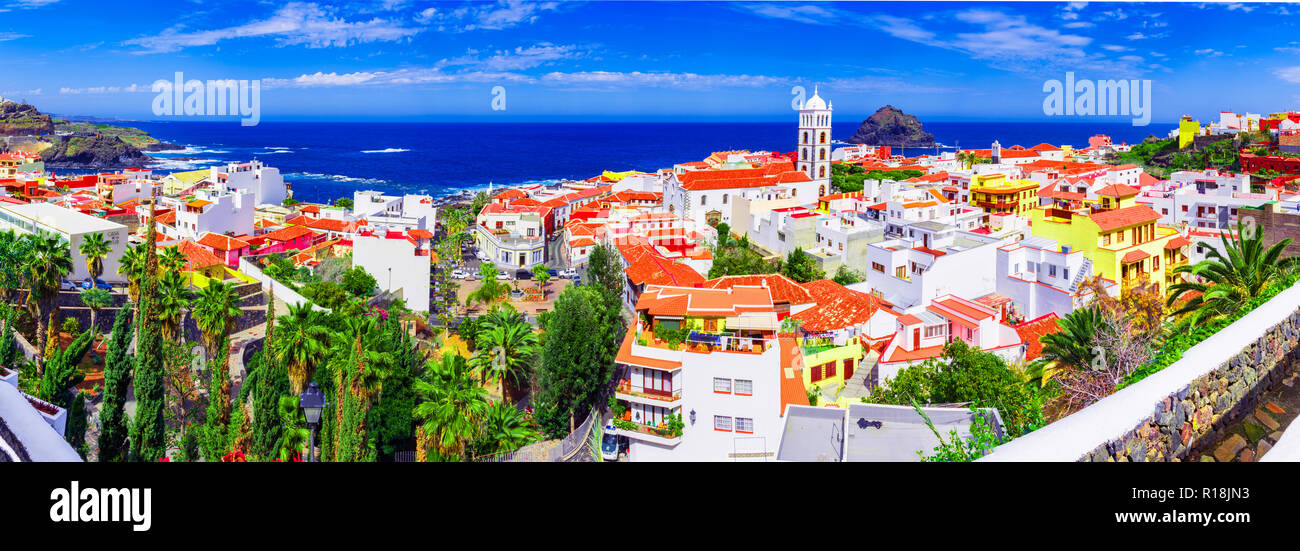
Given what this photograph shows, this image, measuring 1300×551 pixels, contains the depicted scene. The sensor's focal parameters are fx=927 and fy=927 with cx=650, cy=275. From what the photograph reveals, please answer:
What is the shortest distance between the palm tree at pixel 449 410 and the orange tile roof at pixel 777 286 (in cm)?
465

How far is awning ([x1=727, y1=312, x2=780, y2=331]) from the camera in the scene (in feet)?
27.1

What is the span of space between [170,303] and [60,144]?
42.6 meters

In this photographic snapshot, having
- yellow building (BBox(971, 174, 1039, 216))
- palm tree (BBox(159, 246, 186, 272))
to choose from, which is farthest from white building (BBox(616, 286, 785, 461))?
yellow building (BBox(971, 174, 1039, 216))

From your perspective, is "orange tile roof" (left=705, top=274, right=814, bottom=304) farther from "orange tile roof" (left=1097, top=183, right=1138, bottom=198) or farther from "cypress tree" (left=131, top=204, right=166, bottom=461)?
"orange tile roof" (left=1097, top=183, right=1138, bottom=198)

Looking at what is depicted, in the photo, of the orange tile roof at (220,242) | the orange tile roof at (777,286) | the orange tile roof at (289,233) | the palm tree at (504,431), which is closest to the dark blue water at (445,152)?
the orange tile roof at (289,233)

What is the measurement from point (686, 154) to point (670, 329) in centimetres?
5259

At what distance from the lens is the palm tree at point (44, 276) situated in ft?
30.7

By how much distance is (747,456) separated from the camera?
5836 millimetres

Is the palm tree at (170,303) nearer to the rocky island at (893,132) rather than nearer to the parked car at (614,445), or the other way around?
the parked car at (614,445)
